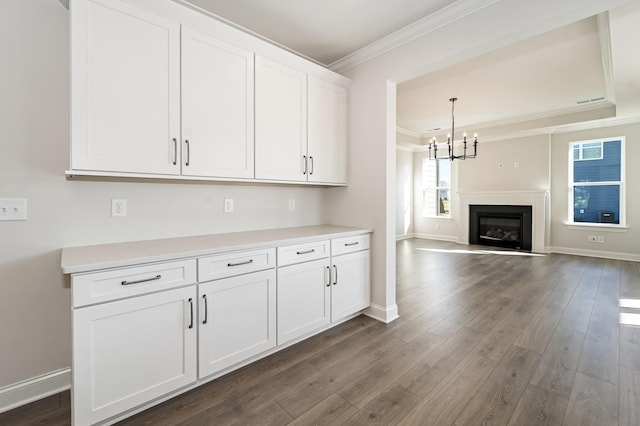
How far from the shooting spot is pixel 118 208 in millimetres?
2006

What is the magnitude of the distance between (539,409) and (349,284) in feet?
5.13

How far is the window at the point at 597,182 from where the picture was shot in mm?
5625

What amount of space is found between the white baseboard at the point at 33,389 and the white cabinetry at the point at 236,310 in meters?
0.94

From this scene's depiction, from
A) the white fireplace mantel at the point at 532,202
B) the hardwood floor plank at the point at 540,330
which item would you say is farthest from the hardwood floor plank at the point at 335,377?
the white fireplace mantel at the point at 532,202

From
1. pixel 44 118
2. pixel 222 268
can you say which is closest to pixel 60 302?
pixel 222 268

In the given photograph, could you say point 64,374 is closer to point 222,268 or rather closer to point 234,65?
point 222,268

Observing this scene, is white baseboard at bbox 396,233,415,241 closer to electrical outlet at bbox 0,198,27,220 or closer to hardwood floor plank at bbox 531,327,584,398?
hardwood floor plank at bbox 531,327,584,398

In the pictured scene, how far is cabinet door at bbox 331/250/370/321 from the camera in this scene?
8.64ft

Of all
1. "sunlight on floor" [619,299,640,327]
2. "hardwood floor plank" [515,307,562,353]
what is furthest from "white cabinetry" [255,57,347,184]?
"sunlight on floor" [619,299,640,327]

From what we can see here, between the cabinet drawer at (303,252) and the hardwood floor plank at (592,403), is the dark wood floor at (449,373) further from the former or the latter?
the cabinet drawer at (303,252)

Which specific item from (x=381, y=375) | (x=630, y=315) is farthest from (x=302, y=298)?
(x=630, y=315)

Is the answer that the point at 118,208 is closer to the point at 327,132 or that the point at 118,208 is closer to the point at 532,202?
the point at 327,132

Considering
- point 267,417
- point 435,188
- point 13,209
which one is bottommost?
point 267,417

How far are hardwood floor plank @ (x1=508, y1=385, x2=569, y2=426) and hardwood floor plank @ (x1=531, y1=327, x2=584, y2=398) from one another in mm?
75
